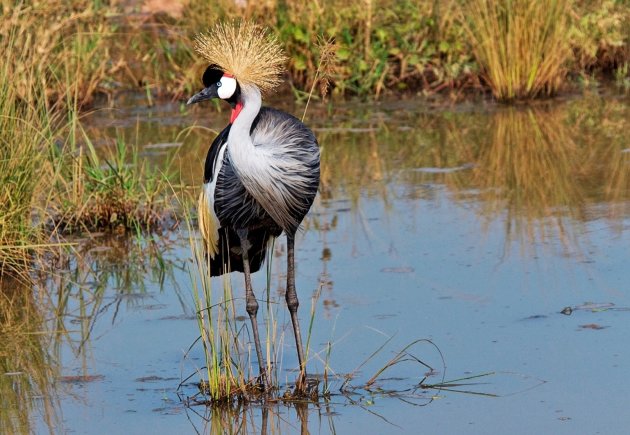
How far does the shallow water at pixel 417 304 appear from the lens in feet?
15.8

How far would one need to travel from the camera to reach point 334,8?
1194 centimetres

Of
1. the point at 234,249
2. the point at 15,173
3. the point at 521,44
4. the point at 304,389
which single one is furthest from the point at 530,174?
the point at 304,389

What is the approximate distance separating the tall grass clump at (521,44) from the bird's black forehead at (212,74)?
621 cm

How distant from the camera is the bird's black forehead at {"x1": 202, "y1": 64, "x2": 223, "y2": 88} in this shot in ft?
16.8

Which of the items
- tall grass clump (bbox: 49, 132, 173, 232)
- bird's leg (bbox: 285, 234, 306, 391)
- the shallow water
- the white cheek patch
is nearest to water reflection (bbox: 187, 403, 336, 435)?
the shallow water

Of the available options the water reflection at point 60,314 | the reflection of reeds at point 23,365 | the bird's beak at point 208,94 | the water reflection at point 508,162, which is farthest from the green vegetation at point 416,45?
the bird's beak at point 208,94

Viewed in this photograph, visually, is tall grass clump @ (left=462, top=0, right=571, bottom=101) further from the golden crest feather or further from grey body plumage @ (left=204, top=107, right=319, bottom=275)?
the golden crest feather

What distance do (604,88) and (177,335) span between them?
288 inches

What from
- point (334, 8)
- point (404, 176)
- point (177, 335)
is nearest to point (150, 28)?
point (334, 8)

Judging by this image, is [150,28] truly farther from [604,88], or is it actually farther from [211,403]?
[211,403]

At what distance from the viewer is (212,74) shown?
17.0 feet

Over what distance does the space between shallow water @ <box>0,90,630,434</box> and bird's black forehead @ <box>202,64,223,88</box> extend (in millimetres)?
1235

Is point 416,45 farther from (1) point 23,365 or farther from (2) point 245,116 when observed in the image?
(2) point 245,116

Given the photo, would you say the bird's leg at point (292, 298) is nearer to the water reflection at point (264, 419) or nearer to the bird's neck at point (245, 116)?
the water reflection at point (264, 419)
